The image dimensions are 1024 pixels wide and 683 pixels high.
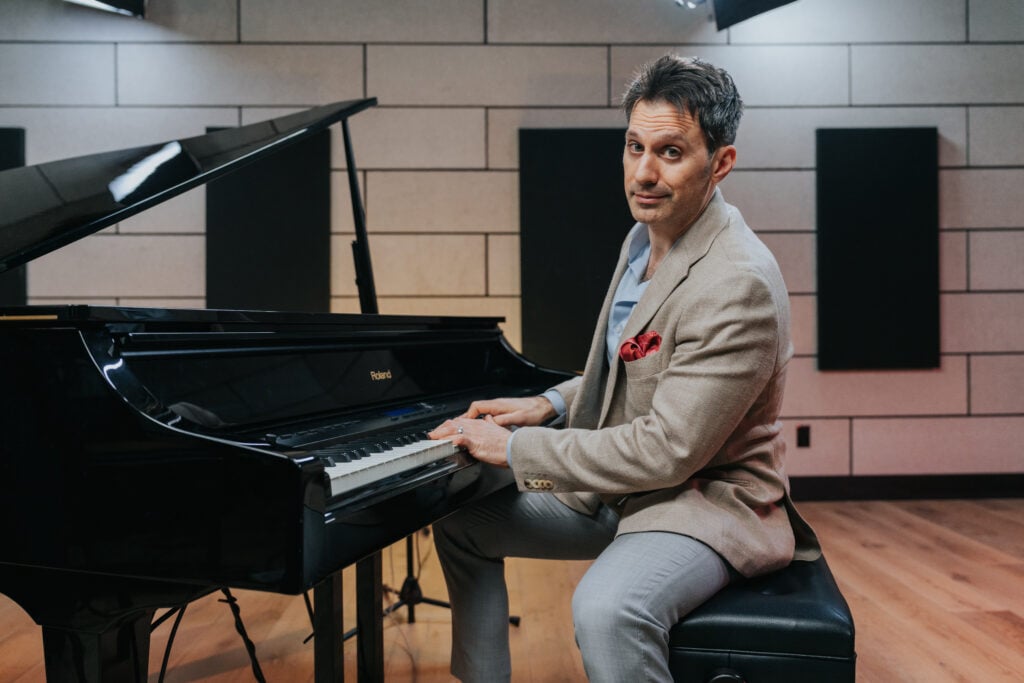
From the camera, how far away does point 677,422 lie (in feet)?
4.14

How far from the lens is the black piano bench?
119 cm

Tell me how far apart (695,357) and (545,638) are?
4.99 ft

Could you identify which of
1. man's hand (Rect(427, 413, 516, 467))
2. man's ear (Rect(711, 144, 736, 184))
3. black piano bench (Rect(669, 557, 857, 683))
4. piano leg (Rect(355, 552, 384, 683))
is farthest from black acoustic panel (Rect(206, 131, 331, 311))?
black piano bench (Rect(669, 557, 857, 683))

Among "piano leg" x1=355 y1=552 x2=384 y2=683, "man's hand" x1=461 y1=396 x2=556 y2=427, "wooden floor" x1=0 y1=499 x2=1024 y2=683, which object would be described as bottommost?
"wooden floor" x1=0 y1=499 x2=1024 y2=683

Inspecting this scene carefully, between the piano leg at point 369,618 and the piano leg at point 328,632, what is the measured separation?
0.70ft

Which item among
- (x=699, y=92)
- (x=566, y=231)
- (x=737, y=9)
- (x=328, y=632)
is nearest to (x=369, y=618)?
(x=328, y=632)

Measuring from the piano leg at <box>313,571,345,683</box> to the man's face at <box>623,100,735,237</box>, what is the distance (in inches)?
36.4

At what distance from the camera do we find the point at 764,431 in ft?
4.59

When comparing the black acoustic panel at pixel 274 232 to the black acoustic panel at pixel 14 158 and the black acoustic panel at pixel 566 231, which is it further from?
the black acoustic panel at pixel 566 231

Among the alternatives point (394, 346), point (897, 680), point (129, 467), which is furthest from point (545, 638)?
point (129, 467)

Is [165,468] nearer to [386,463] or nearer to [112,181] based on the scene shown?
[386,463]

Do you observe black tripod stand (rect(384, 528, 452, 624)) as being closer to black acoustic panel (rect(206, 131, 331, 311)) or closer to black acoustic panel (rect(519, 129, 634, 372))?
black acoustic panel (rect(519, 129, 634, 372))

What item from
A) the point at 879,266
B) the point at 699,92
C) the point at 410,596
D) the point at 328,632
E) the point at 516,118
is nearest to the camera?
the point at 699,92

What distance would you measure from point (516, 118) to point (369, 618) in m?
2.88
